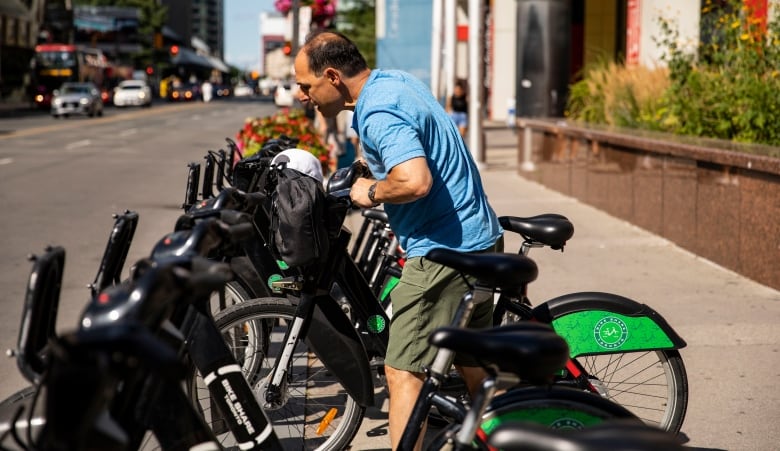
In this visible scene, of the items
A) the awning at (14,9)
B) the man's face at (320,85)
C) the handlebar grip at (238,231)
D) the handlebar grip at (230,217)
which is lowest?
the handlebar grip at (238,231)

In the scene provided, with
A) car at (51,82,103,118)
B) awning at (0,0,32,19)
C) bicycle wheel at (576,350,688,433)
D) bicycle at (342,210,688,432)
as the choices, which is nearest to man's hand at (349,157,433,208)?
bicycle at (342,210,688,432)

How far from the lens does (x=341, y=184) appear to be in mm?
4449

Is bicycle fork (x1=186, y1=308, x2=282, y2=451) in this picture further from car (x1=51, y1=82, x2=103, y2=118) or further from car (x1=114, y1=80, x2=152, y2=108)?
car (x1=114, y1=80, x2=152, y2=108)

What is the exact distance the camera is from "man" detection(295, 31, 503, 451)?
3721mm

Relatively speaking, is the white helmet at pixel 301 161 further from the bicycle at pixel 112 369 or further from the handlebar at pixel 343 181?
the bicycle at pixel 112 369

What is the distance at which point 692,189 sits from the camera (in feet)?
33.4

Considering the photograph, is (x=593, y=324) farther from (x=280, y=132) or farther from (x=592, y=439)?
(x=280, y=132)

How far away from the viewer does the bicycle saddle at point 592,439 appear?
1.98 meters

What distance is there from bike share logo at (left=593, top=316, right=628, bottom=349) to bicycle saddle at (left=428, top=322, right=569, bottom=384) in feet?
6.29

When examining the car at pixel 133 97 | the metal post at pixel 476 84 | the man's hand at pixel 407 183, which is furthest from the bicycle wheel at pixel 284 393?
the car at pixel 133 97

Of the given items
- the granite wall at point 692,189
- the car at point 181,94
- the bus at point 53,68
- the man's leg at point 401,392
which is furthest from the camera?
the car at point 181,94

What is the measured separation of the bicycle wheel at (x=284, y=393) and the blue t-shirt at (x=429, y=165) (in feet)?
A: 3.00

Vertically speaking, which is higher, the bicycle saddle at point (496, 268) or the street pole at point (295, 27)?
the street pole at point (295, 27)

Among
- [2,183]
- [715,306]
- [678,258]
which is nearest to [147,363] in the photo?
[715,306]
